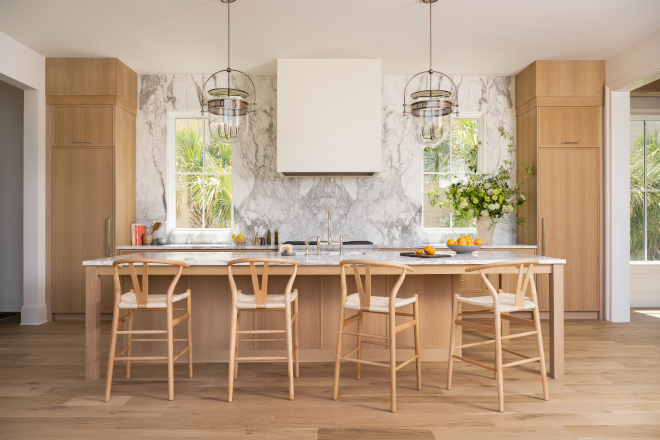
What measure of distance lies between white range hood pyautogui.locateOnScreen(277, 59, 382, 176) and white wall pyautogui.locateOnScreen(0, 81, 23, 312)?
131 inches

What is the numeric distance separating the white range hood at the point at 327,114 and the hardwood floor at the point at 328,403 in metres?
2.34

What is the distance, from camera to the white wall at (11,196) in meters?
5.52

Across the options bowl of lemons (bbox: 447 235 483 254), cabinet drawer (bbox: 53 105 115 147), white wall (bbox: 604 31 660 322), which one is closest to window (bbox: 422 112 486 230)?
white wall (bbox: 604 31 660 322)

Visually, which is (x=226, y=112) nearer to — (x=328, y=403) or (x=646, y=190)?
(x=328, y=403)

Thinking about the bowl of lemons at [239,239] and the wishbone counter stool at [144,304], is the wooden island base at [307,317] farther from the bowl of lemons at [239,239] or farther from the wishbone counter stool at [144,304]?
the bowl of lemons at [239,239]

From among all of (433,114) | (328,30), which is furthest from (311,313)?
(328,30)

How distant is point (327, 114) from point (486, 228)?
2.18 meters

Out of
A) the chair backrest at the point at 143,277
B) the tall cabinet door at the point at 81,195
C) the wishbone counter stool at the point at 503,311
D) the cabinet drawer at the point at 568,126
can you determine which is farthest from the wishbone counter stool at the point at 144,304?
the cabinet drawer at the point at 568,126

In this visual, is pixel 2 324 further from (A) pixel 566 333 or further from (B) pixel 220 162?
(A) pixel 566 333

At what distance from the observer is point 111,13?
386 centimetres

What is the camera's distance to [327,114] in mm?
4848

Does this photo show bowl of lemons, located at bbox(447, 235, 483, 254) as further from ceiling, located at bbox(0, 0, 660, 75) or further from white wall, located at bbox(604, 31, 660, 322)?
white wall, located at bbox(604, 31, 660, 322)

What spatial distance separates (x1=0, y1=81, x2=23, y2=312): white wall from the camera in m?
5.52

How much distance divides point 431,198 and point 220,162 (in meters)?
2.63
